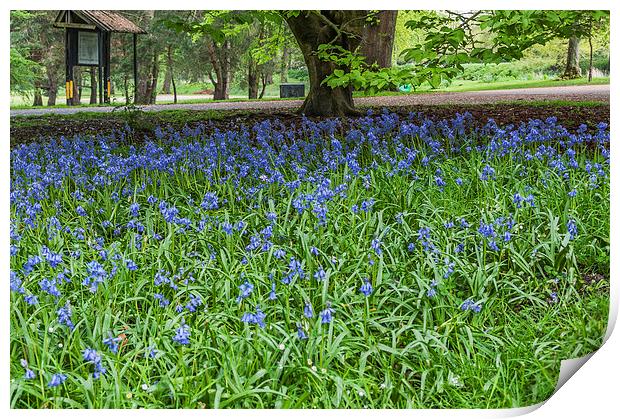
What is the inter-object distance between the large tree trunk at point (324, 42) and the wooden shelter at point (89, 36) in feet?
2.77

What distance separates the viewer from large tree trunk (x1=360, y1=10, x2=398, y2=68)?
3.52 metres

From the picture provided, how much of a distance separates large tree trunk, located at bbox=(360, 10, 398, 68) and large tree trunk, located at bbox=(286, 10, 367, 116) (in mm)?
52

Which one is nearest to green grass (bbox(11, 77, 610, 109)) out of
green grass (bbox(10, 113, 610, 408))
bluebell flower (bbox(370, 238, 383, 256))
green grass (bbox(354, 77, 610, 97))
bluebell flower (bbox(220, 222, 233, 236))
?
green grass (bbox(354, 77, 610, 97))

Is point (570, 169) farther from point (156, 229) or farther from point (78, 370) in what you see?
point (78, 370)

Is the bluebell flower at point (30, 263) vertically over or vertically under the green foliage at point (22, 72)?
under

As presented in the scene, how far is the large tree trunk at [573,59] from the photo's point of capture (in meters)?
3.05

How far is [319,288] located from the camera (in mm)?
2617

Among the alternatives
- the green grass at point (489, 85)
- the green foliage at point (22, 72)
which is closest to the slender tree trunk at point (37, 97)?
the green foliage at point (22, 72)

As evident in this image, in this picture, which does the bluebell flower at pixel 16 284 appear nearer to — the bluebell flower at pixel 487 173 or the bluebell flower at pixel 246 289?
the bluebell flower at pixel 246 289

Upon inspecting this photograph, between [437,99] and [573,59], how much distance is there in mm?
725

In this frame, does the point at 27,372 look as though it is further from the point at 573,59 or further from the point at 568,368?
the point at 573,59

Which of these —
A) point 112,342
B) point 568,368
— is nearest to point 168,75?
point 112,342

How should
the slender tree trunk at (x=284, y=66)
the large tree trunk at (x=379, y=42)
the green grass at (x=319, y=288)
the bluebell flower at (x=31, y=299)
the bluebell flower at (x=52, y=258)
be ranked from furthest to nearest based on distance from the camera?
the large tree trunk at (x=379, y=42)
the slender tree trunk at (x=284, y=66)
the bluebell flower at (x=52, y=258)
the bluebell flower at (x=31, y=299)
the green grass at (x=319, y=288)

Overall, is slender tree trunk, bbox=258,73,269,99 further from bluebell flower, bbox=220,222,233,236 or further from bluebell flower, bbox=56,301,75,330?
bluebell flower, bbox=56,301,75,330
